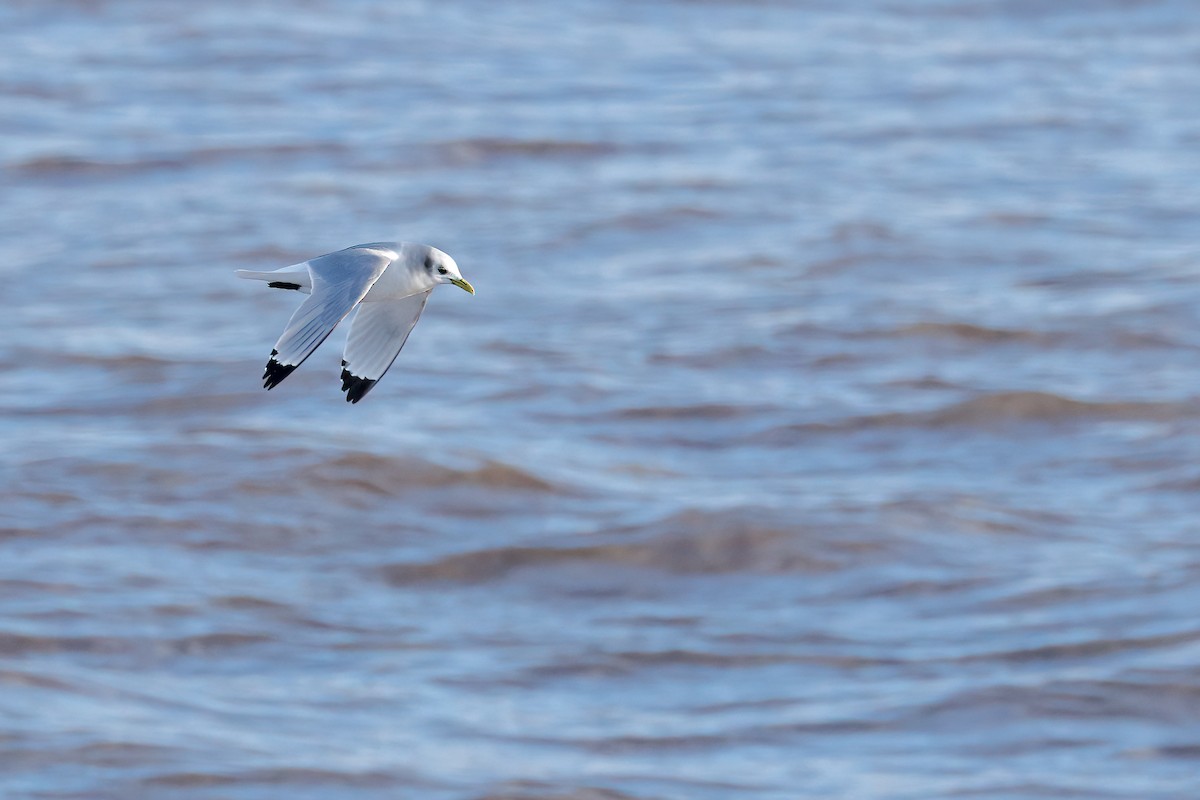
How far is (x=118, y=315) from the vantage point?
10719 millimetres

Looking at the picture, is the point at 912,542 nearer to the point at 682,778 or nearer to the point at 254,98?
the point at 682,778

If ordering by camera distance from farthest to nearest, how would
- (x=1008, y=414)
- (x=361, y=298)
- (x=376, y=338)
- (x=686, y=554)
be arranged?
(x=1008, y=414) < (x=686, y=554) < (x=376, y=338) < (x=361, y=298)

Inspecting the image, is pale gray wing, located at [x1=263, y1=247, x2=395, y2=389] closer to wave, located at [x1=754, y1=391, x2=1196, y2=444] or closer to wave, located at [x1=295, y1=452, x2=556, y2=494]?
wave, located at [x1=295, y1=452, x2=556, y2=494]

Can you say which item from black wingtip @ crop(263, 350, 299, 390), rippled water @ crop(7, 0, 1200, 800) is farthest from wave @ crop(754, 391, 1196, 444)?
black wingtip @ crop(263, 350, 299, 390)

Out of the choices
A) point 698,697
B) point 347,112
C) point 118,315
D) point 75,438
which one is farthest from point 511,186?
point 698,697

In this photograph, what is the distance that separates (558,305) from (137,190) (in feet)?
10.0

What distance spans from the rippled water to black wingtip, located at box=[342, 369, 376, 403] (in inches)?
103

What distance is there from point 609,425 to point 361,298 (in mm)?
5894

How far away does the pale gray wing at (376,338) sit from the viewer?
4469 mm

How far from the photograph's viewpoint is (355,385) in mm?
4426

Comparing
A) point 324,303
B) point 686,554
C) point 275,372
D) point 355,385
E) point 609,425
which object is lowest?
point 686,554

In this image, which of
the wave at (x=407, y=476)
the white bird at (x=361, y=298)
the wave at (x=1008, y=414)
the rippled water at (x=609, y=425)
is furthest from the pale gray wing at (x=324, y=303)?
the wave at (x=1008, y=414)

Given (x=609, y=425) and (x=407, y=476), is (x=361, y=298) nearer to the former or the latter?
(x=407, y=476)

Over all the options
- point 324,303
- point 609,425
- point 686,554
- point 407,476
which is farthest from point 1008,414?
point 324,303
